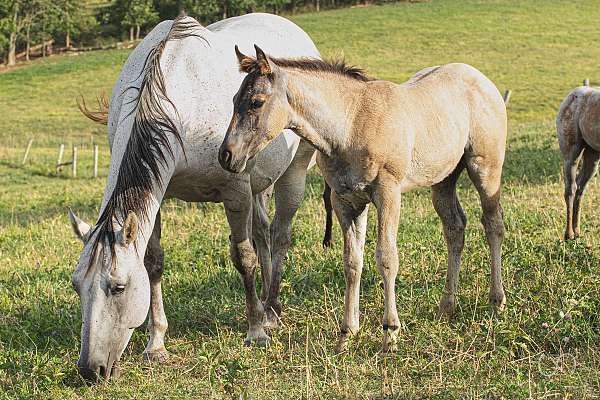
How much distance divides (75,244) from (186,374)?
534 centimetres

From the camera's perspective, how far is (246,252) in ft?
19.8

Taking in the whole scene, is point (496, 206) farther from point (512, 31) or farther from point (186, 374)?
point (512, 31)

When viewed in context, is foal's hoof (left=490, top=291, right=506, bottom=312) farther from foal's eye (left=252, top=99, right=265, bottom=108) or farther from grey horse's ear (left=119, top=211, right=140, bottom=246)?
grey horse's ear (left=119, top=211, right=140, bottom=246)

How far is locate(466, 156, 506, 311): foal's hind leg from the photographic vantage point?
5.97 metres

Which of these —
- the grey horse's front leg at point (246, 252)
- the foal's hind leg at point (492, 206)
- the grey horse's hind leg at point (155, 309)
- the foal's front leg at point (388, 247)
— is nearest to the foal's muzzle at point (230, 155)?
the foal's front leg at point (388, 247)

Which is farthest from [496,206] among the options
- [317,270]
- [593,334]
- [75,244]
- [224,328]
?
[75,244]

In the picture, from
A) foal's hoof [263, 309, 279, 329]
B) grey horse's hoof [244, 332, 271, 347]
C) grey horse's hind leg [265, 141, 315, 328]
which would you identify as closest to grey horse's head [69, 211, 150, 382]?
grey horse's hoof [244, 332, 271, 347]

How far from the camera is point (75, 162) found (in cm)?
2447

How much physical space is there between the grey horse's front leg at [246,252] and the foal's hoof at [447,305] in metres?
1.39

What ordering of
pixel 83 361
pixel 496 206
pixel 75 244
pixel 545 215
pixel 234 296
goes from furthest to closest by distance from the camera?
1. pixel 75 244
2. pixel 545 215
3. pixel 234 296
4. pixel 496 206
5. pixel 83 361

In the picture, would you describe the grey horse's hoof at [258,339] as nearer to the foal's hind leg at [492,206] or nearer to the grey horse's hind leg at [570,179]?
the foal's hind leg at [492,206]

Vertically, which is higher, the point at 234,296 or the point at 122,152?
the point at 122,152

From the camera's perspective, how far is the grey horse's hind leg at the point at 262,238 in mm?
7141

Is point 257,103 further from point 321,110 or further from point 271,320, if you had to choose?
point 271,320
